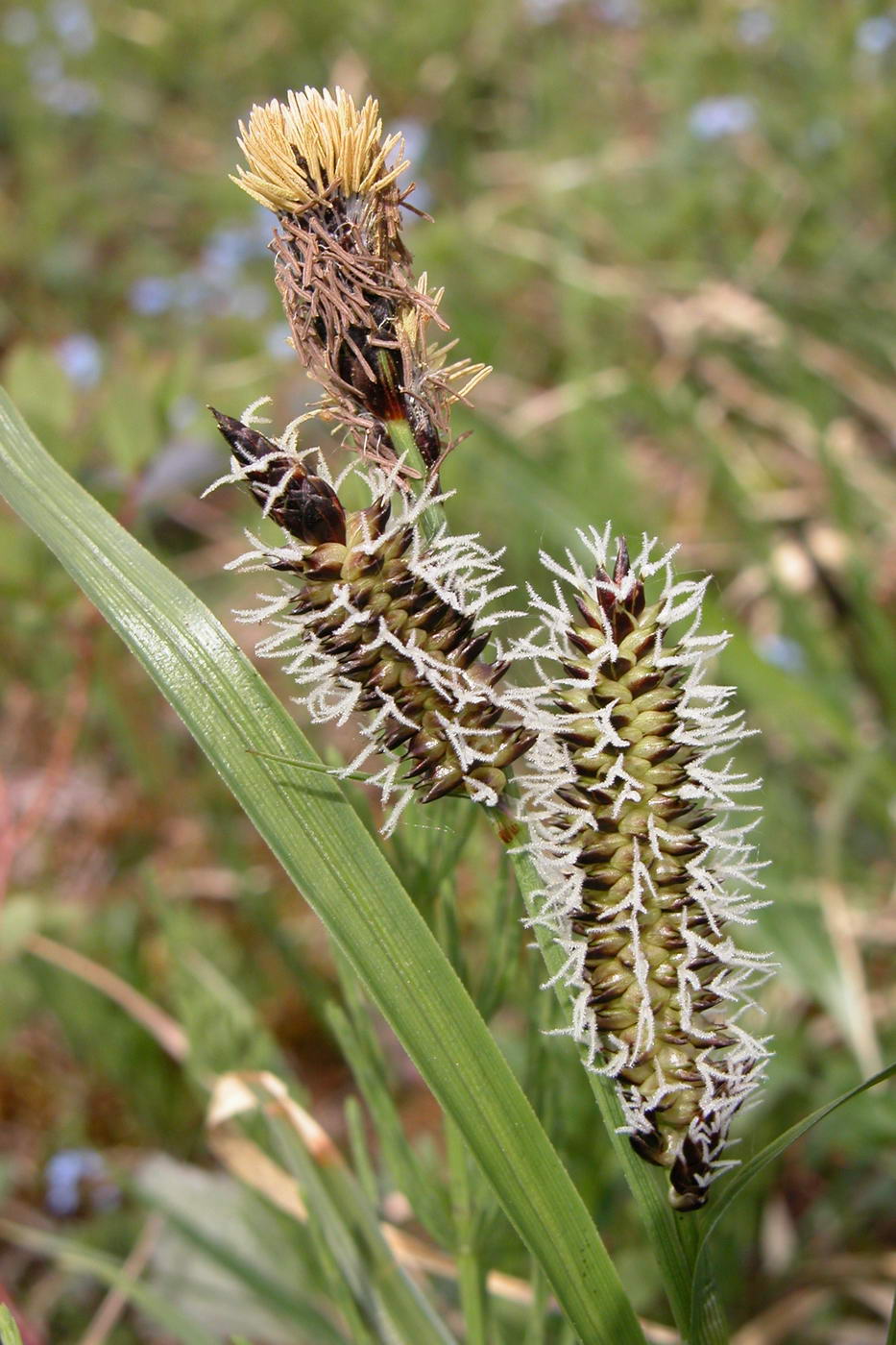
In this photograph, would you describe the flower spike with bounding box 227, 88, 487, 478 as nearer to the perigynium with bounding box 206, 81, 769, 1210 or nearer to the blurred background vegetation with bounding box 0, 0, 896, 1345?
the perigynium with bounding box 206, 81, 769, 1210

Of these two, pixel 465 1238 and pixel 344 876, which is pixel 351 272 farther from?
pixel 465 1238

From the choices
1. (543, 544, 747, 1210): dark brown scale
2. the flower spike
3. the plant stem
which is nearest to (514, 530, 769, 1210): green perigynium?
(543, 544, 747, 1210): dark brown scale

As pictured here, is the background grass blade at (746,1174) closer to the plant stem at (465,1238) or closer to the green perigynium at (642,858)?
the green perigynium at (642,858)

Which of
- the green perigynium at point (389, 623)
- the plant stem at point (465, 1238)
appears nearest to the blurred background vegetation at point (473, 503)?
the plant stem at point (465, 1238)

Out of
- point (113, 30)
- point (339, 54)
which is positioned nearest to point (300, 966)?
point (339, 54)

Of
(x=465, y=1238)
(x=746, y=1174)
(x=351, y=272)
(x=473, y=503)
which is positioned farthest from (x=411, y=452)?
(x=473, y=503)

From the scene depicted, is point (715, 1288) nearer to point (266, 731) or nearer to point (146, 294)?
point (266, 731)
